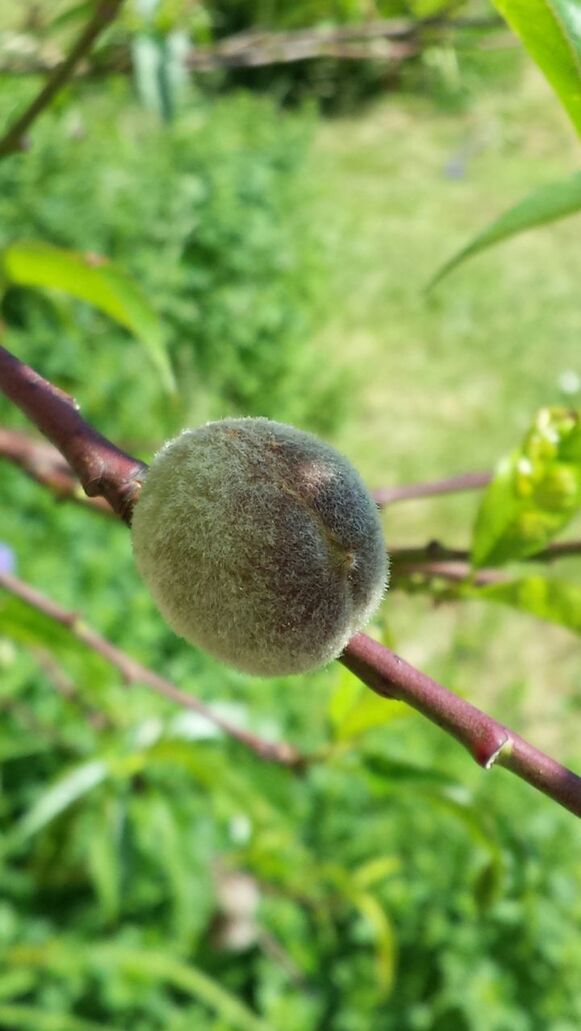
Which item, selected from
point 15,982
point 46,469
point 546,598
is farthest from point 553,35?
point 15,982

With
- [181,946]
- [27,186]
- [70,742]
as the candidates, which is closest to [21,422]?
[27,186]

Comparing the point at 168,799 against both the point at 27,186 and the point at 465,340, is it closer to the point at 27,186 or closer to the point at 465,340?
the point at 27,186

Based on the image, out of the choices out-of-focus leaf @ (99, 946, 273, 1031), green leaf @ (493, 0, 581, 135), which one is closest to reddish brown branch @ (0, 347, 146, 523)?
green leaf @ (493, 0, 581, 135)

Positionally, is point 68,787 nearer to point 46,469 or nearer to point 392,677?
point 46,469

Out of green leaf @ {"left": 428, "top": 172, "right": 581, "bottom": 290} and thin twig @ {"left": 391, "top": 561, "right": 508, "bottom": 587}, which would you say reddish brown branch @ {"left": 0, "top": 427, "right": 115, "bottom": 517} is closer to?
thin twig @ {"left": 391, "top": 561, "right": 508, "bottom": 587}

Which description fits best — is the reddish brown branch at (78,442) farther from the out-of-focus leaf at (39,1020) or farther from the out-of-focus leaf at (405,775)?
the out-of-focus leaf at (39,1020)
